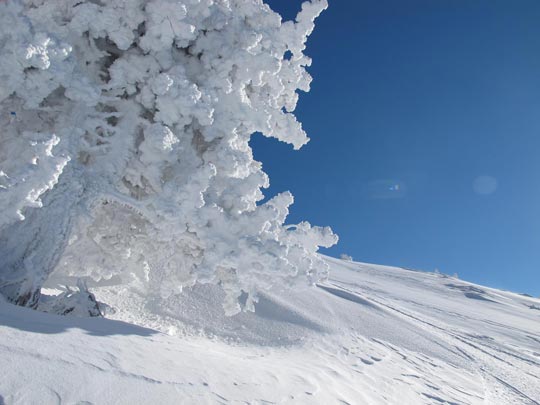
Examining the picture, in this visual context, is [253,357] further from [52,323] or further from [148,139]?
[148,139]

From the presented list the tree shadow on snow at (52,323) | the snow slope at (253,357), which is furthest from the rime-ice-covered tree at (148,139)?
the snow slope at (253,357)

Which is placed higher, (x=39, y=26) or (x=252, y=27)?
(x=252, y=27)

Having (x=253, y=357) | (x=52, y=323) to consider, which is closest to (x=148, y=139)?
(x=52, y=323)

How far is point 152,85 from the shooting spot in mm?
4738

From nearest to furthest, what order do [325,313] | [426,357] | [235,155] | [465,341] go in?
[235,155]
[426,357]
[325,313]
[465,341]

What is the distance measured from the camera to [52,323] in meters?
3.26

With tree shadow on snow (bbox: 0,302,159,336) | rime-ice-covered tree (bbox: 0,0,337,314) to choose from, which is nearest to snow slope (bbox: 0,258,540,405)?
tree shadow on snow (bbox: 0,302,159,336)

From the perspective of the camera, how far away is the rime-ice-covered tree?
4.03 metres

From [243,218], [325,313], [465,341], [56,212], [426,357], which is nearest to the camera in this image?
[56,212]

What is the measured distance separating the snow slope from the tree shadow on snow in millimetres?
12

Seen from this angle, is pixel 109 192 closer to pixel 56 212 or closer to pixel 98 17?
pixel 56 212

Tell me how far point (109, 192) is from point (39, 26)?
6.93 ft

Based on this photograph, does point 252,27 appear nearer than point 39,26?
No

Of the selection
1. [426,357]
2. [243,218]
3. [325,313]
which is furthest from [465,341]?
[243,218]
